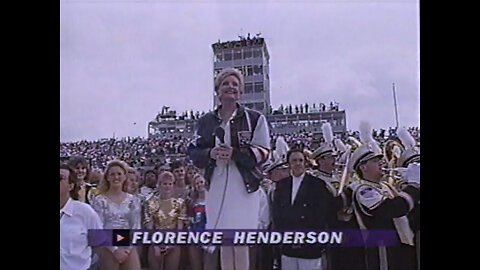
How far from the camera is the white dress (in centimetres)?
252

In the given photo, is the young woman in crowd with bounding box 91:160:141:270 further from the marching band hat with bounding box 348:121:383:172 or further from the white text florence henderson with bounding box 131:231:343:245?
Answer: the marching band hat with bounding box 348:121:383:172

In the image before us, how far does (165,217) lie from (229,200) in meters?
0.32

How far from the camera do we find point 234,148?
2.51 meters

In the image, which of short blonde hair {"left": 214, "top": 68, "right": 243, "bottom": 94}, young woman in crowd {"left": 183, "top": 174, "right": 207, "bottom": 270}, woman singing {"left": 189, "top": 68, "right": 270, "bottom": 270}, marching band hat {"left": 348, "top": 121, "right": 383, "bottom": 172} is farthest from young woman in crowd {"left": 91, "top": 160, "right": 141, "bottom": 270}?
marching band hat {"left": 348, "top": 121, "right": 383, "bottom": 172}

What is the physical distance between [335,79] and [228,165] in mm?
655

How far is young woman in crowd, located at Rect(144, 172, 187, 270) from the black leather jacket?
0.55 feet

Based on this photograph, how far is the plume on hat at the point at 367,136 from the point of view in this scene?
247 cm

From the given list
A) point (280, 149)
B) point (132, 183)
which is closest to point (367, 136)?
point (280, 149)

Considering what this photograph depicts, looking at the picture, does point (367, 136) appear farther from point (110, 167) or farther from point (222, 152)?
point (110, 167)
